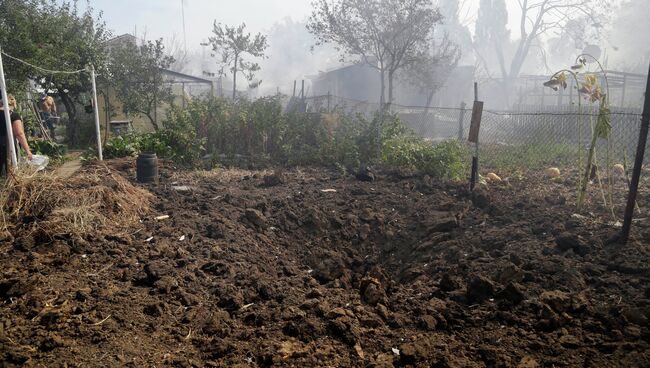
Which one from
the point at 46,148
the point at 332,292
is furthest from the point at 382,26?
the point at 332,292

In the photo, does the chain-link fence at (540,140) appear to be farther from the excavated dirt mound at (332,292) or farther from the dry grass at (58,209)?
the dry grass at (58,209)

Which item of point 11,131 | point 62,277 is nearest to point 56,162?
point 11,131

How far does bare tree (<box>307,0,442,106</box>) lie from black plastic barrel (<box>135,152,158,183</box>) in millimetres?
15812

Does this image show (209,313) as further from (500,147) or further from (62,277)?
(500,147)

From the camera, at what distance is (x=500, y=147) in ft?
42.9

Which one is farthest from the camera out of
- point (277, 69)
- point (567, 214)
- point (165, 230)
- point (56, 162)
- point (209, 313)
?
point (277, 69)

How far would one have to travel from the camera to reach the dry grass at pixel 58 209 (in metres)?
4.82

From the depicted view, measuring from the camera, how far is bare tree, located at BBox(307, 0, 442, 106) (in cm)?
Answer: 2277

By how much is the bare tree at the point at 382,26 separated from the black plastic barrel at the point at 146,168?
51.9 ft

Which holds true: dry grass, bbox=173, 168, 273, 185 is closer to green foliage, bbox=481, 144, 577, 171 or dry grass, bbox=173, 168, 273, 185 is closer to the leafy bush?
the leafy bush

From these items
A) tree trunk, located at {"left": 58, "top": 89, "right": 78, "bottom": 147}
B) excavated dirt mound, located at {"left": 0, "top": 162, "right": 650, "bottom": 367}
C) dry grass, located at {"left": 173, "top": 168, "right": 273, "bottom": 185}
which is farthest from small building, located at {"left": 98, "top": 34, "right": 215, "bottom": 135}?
excavated dirt mound, located at {"left": 0, "top": 162, "right": 650, "bottom": 367}

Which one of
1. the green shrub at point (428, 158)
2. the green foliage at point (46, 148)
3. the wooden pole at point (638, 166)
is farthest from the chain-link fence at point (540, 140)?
the green foliage at point (46, 148)

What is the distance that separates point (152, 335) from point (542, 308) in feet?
8.78

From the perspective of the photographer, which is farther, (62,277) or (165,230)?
(165,230)
